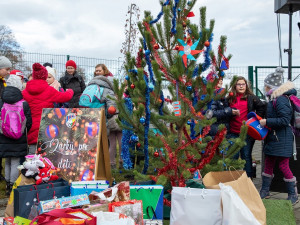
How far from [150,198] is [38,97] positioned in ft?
7.49

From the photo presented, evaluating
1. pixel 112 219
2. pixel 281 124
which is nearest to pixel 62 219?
pixel 112 219

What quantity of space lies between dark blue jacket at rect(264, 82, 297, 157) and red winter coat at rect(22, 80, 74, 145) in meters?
2.57

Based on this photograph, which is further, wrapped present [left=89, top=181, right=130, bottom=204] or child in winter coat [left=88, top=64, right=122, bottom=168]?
child in winter coat [left=88, top=64, right=122, bottom=168]

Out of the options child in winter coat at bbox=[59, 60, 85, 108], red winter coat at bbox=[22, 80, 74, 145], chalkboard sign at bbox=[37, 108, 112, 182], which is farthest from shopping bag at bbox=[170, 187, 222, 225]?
child in winter coat at bbox=[59, 60, 85, 108]

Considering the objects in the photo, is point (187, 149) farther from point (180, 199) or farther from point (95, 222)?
point (95, 222)

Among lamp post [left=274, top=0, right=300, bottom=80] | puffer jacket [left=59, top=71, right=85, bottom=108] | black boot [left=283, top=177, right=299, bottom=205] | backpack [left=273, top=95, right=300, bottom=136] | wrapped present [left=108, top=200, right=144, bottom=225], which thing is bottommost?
black boot [left=283, top=177, right=299, bottom=205]

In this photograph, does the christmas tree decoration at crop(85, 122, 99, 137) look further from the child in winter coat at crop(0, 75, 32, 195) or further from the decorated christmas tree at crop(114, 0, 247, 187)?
the child in winter coat at crop(0, 75, 32, 195)

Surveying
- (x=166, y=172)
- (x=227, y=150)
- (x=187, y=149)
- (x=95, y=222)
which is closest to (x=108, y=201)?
(x=95, y=222)

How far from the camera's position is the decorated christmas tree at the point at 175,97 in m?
3.38

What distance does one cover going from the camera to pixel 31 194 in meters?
2.96

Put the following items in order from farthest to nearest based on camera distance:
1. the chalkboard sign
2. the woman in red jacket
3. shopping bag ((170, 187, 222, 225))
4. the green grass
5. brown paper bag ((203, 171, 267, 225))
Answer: the woman in red jacket → the chalkboard sign → the green grass → brown paper bag ((203, 171, 267, 225)) → shopping bag ((170, 187, 222, 225))

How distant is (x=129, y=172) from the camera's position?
377 cm

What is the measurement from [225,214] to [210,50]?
159cm

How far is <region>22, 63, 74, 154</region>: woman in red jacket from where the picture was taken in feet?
14.7
